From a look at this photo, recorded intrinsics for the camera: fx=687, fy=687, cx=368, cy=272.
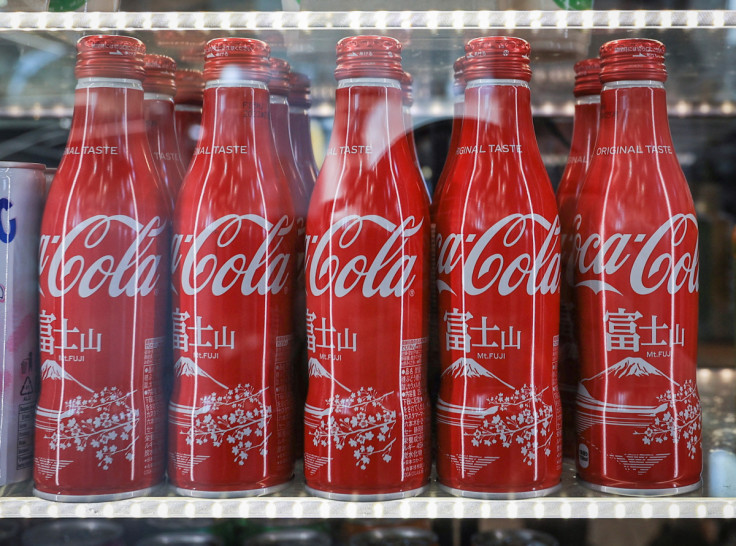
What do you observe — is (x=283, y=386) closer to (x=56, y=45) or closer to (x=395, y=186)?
(x=395, y=186)

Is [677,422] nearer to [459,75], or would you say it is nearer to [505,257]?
[505,257]

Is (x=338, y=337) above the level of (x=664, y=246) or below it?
below

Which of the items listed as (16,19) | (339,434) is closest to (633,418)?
A: (339,434)

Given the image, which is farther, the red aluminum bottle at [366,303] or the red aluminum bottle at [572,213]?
the red aluminum bottle at [572,213]

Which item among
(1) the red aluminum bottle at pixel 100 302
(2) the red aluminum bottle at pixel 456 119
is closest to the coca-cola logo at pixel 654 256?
(2) the red aluminum bottle at pixel 456 119

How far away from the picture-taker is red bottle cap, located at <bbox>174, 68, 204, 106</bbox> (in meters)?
1.12

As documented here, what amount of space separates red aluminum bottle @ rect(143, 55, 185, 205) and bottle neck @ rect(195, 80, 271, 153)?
15 centimetres

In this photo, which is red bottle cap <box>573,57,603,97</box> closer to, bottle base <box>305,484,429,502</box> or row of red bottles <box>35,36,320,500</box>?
row of red bottles <box>35,36,320,500</box>

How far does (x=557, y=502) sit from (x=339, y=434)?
29 centimetres

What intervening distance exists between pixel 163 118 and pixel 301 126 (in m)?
0.22

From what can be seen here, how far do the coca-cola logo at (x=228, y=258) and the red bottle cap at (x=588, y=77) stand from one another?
0.55 m

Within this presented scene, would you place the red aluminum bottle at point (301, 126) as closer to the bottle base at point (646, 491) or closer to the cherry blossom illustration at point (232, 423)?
the cherry blossom illustration at point (232, 423)

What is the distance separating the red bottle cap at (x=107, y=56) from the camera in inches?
35.4

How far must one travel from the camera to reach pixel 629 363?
2.97ft
